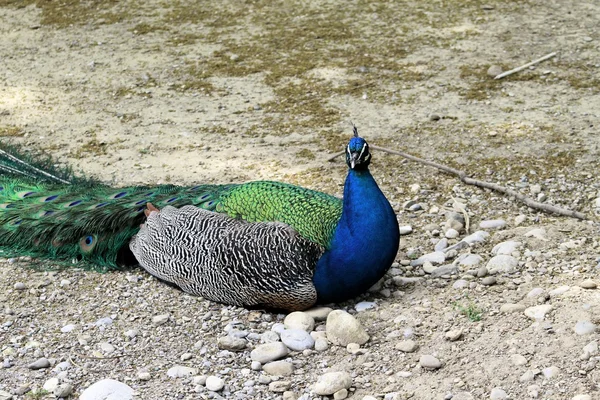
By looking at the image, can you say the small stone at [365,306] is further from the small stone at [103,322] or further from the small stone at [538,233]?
the small stone at [103,322]

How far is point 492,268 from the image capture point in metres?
4.18

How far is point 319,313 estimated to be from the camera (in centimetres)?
397

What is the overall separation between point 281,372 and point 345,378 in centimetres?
29

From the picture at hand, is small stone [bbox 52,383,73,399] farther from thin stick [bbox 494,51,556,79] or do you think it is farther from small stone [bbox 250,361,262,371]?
thin stick [bbox 494,51,556,79]

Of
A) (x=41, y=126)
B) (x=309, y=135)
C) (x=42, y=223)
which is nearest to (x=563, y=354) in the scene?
(x=42, y=223)

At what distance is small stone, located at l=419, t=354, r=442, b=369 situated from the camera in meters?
3.48

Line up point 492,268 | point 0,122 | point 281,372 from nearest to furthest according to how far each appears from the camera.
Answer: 1. point 281,372
2. point 492,268
3. point 0,122

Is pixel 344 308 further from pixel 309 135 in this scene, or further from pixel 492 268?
pixel 309 135

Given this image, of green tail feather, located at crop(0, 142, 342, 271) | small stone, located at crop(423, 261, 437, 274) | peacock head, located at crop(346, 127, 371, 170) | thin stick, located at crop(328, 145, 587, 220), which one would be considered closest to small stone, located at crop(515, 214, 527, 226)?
thin stick, located at crop(328, 145, 587, 220)

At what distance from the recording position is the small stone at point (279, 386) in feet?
11.4

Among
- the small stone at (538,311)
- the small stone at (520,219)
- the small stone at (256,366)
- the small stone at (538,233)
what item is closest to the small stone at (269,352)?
the small stone at (256,366)

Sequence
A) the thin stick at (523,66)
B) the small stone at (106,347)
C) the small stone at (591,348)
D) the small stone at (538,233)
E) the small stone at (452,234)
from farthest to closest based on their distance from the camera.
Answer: the thin stick at (523,66), the small stone at (452,234), the small stone at (538,233), the small stone at (106,347), the small stone at (591,348)

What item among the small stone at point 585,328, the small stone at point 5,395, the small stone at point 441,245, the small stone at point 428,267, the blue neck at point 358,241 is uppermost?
the blue neck at point 358,241

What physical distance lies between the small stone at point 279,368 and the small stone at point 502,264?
113 cm
